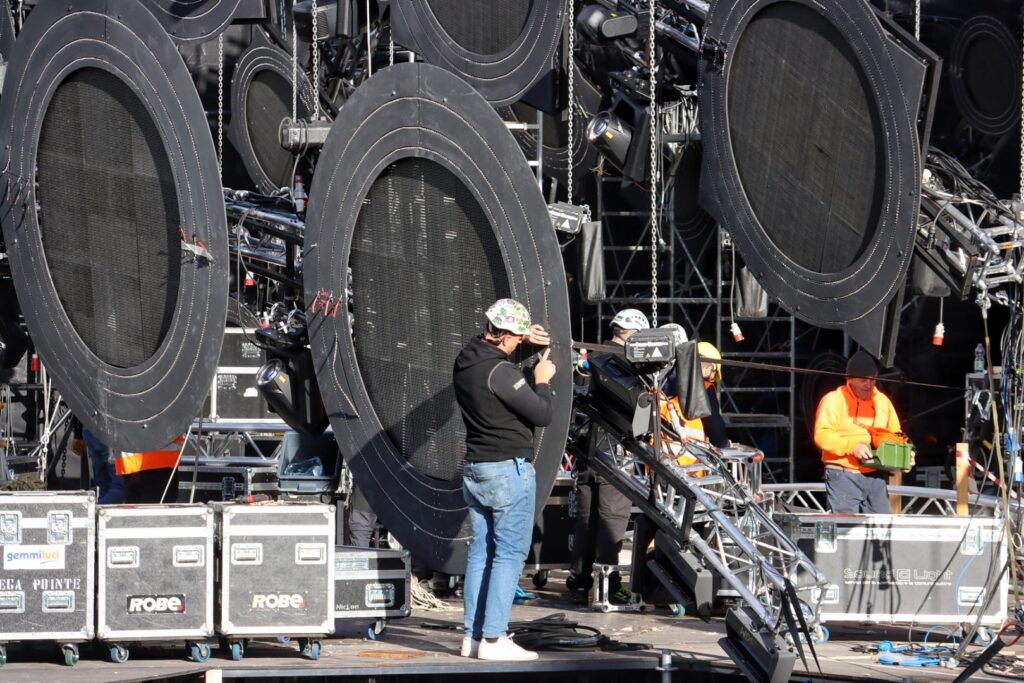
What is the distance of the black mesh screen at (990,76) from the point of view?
1772cm

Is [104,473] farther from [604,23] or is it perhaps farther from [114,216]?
[604,23]

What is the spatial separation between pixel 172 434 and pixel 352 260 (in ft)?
5.18

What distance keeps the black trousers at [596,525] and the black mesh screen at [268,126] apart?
8.10 metres

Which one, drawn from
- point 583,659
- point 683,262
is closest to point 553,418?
point 583,659

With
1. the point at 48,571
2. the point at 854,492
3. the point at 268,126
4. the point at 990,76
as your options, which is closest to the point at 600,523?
the point at 854,492

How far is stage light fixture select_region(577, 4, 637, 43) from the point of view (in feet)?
38.1

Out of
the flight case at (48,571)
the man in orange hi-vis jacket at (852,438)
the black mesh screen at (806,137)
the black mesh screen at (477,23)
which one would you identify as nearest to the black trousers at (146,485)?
the flight case at (48,571)

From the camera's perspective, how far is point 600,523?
12.0 metres

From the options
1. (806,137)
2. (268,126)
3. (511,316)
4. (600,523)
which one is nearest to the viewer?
(511,316)

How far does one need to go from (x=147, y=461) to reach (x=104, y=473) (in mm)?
545

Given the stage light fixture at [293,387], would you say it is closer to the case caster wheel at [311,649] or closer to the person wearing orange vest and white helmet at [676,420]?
the case caster wheel at [311,649]

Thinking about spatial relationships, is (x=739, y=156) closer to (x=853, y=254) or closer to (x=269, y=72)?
(x=853, y=254)

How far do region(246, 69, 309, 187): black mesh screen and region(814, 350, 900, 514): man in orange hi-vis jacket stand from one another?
9010mm

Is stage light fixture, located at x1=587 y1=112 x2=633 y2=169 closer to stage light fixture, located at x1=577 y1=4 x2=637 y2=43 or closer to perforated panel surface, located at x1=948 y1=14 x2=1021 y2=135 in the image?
stage light fixture, located at x1=577 y1=4 x2=637 y2=43
